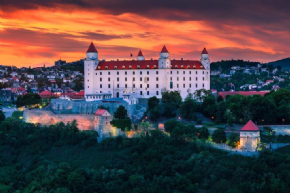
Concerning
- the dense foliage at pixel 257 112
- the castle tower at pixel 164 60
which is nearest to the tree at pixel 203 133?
the dense foliage at pixel 257 112

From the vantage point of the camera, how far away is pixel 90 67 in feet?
196

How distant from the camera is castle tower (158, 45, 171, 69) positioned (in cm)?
5847

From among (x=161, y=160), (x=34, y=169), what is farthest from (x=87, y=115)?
(x=161, y=160)

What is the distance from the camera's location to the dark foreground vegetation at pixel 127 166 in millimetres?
35344

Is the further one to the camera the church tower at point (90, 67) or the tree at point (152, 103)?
the church tower at point (90, 67)

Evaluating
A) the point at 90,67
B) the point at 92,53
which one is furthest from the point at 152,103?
the point at 92,53

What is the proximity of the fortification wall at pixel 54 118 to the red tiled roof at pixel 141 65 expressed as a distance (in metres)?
12.2

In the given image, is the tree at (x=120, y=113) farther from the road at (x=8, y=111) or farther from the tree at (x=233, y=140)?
the road at (x=8, y=111)

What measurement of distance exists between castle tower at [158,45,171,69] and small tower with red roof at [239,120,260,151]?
21.5m

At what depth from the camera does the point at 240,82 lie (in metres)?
94.9

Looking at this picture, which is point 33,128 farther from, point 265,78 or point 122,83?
point 265,78

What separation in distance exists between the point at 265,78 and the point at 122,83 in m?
48.6

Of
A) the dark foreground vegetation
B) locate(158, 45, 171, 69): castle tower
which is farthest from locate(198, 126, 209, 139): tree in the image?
locate(158, 45, 171, 69): castle tower

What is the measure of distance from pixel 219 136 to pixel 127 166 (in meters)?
7.78
